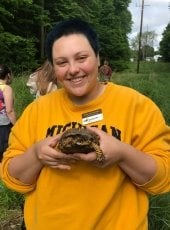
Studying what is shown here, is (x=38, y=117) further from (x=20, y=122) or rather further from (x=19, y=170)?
(x=19, y=170)

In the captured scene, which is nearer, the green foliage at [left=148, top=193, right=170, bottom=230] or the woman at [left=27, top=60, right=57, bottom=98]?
the green foliage at [left=148, top=193, right=170, bottom=230]

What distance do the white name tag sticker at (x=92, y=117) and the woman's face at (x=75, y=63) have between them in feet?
0.34

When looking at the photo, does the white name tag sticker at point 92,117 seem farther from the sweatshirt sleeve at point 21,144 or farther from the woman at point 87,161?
the sweatshirt sleeve at point 21,144

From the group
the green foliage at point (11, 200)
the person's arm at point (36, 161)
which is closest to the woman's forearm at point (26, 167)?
the person's arm at point (36, 161)

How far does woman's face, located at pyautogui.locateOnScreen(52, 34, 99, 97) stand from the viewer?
7.94 ft

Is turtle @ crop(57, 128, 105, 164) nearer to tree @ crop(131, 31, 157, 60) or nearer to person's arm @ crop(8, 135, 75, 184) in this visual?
person's arm @ crop(8, 135, 75, 184)

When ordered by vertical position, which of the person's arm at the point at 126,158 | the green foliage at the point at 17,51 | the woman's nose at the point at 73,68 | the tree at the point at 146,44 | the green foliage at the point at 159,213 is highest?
the woman's nose at the point at 73,68

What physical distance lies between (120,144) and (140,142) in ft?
0.66

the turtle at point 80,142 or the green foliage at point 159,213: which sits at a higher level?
the turtle at point 80,142

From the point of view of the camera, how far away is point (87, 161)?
7.48 feet

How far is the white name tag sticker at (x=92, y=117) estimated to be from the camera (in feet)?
7.98

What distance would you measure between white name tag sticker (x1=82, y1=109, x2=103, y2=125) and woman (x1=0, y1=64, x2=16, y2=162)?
5.18 meters

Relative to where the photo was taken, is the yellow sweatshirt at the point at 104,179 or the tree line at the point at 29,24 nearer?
the yellow sweatshirt at the point at 104,179

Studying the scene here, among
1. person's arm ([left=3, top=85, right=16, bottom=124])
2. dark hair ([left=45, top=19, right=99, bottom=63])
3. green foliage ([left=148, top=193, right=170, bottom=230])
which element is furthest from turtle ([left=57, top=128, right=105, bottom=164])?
person's arm ([left=3, top=85, right=16, bottom=124])
